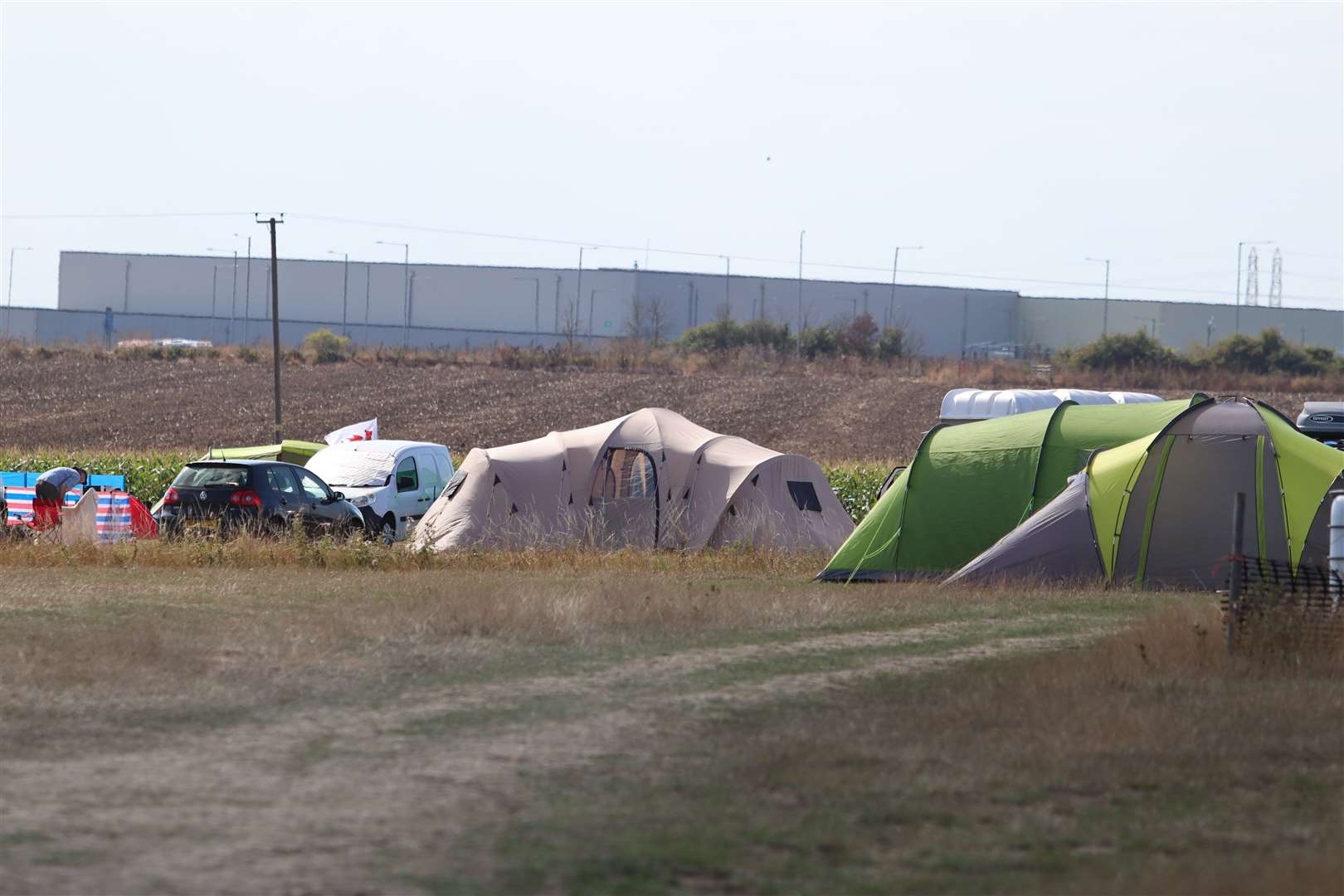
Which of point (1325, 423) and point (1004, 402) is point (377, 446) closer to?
point (1004, 402)

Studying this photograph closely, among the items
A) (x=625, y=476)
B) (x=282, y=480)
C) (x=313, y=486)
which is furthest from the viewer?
(x=625, y=476)

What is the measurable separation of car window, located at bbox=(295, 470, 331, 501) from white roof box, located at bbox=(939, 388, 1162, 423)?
10.6 meters

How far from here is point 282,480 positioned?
22.0 metres

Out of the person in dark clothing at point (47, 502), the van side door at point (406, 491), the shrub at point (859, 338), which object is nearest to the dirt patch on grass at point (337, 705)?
the person in dark clothing at point (47, 502)

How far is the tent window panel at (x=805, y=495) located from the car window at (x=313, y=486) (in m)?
6.57

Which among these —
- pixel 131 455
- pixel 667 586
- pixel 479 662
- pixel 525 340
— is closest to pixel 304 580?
pixel 667 586

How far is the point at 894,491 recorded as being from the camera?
735 inches

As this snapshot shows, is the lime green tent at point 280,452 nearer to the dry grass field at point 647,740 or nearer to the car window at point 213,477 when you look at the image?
the car window at point 213,477

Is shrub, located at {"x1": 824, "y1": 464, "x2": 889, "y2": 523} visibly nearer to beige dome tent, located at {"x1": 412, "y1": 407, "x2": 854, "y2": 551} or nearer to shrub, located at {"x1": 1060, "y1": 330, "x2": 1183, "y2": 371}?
beige dome tent, located at {"x1": 412, "y1": 407, "x2": 854, "y2": 551}

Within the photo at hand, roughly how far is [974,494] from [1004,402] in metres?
10.7

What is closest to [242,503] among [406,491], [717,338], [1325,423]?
[406,491]

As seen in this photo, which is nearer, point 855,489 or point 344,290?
point 855,489

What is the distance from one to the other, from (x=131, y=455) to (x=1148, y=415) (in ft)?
80.3

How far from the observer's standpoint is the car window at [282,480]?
2173 cm
